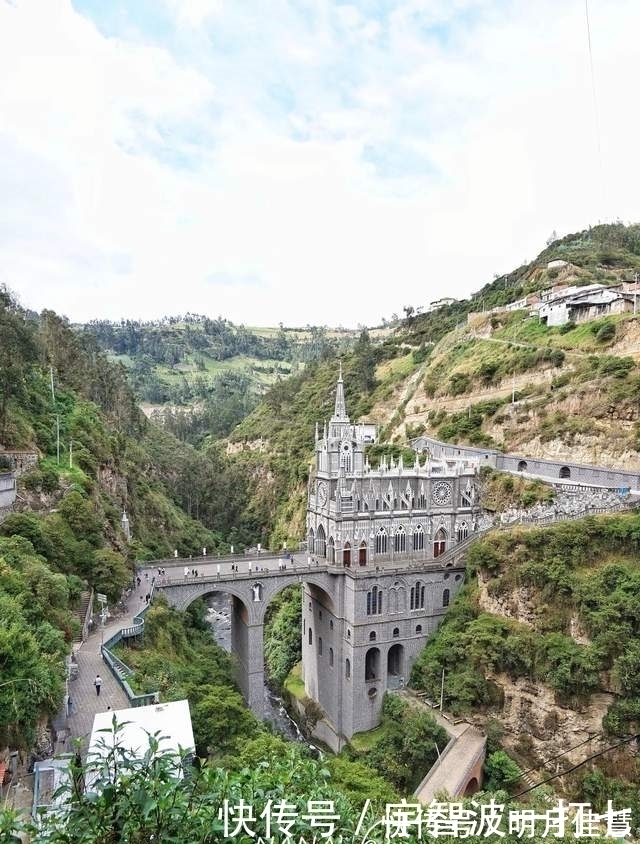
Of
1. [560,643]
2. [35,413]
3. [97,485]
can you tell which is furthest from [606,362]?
[35,413]

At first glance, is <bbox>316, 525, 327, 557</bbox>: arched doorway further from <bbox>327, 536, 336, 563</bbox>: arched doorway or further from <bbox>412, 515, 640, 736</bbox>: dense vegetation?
<bbox>412, 515, 640, 736</bbox>: dense vegetation

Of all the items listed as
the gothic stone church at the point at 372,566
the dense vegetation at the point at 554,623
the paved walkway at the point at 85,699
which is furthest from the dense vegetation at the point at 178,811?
the gothic stone church at the point at 372,566

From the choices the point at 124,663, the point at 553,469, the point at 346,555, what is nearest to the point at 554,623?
Result: the point at 553,469

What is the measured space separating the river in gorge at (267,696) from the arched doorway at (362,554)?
13.0m

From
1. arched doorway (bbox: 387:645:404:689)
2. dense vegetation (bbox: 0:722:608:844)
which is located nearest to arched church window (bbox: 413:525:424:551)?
arched doorway (bbox: 387:645:404:689)

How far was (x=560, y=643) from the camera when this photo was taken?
31.9m

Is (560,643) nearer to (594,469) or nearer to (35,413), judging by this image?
(594,469)

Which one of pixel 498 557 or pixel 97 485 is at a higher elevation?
pixel 97 485

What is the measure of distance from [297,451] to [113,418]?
89.2 feet

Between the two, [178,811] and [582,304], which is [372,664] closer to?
[178,811]

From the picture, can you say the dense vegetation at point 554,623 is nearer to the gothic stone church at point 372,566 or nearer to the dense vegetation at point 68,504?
the gothic stone church at point 372,566

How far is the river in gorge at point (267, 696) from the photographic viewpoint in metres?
43.5

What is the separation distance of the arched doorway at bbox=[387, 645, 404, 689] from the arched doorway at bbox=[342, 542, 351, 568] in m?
7.39

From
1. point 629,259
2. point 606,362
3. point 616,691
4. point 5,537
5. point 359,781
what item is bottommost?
point 359,781
